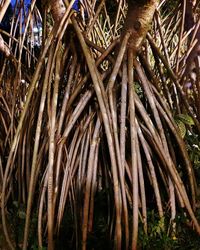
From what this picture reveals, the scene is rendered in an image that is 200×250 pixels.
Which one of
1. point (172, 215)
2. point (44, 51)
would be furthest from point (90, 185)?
point (44, 51)

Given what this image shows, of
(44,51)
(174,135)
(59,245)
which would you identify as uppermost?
(44,51)

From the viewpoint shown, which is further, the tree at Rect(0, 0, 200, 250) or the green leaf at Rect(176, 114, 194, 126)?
the green leaf at Rect(176, 114, 194, 126)

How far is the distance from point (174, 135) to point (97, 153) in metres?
0.32

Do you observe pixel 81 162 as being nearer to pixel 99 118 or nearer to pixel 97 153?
pixel 97 153

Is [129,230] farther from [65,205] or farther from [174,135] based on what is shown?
[174,135]

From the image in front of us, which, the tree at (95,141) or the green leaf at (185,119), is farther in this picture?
the green leaf at (185,119)

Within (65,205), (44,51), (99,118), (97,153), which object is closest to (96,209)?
(65,205)

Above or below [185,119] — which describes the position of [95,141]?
below

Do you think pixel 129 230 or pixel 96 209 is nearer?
pixel 129 230

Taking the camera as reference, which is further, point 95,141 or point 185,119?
point 185,119

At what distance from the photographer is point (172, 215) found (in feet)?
4.89

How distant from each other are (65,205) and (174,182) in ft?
1.39

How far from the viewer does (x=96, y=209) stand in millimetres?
1575

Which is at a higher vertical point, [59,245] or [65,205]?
[65,205]
